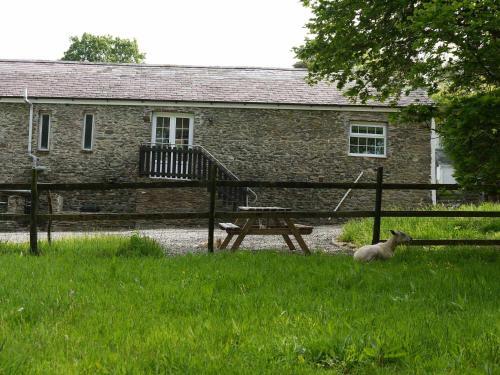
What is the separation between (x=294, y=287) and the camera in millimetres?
4965

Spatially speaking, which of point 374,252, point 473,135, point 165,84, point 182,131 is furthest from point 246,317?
point 165,84

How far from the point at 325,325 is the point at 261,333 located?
48cm

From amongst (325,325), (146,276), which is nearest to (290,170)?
A: (146,276)

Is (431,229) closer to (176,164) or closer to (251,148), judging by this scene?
(251,148)

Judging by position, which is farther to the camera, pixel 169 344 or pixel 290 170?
pixel 290 170

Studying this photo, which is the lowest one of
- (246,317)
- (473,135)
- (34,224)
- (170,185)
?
(246,317)

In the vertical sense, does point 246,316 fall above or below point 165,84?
below

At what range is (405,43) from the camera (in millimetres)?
9789

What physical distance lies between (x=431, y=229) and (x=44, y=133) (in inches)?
579

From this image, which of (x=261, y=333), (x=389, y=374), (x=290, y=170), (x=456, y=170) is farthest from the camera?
(x=290, y=170)

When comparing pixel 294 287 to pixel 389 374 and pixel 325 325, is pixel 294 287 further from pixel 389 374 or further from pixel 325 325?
pixel 389 374

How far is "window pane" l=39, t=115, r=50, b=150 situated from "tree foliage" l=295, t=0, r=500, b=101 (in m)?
12.1

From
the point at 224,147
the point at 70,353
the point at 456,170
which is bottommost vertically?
the point at 70,353

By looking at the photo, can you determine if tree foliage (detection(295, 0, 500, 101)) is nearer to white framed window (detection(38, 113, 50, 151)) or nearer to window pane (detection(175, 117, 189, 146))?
window pane (detection(175, 117, 189, 146))
